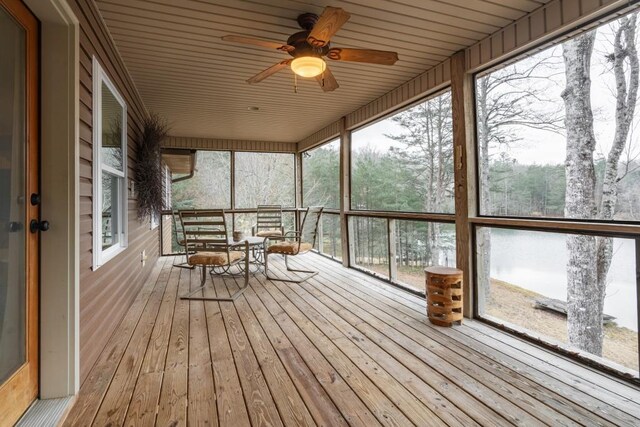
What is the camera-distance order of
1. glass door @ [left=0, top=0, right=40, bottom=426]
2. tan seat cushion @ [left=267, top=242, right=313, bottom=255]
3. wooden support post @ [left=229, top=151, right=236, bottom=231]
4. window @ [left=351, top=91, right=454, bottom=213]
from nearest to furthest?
1. glass door @ [left=0, top=0, right=40, bottom=426]
2. tan seat cushion @ [left=267, top=242, right=313, bottom=255]
3. window @ [left=351, top=91, right=454, bottom=213]
4. wooden support post @ [left=229, top=151, right=236, bottom=231]

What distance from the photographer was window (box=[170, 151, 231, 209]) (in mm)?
6887

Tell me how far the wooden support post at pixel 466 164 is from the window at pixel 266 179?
4.89 meters

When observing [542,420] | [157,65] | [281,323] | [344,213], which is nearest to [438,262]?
[344,213]

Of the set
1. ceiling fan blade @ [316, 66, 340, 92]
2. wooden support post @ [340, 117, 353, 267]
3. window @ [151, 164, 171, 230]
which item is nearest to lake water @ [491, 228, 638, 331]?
ceiling fan blade @ [316, 66, 340, 92]

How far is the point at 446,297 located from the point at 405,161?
3.08 m

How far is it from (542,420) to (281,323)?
187cm

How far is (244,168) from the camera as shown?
7273mm

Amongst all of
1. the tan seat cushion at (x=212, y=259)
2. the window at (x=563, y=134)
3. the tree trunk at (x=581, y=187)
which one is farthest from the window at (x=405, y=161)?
the tan seat cushion at (x=212, y=259)

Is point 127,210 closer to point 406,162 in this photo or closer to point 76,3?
point 76,3

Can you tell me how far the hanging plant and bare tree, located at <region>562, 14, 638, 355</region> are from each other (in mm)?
4309

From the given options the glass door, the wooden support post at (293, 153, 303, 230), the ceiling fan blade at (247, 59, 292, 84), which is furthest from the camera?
the wooden support post at (293, 153, 303, 230)

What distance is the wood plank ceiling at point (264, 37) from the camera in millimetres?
2197

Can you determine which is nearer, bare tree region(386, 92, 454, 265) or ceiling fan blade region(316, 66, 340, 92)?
ceiling fan blade region(316, 66, 340, 92)

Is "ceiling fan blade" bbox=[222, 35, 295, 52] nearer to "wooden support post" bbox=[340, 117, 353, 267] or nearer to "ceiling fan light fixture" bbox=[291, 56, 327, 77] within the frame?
"ceiling fan light fixture" bbox=[291, 56, 327, 77]
